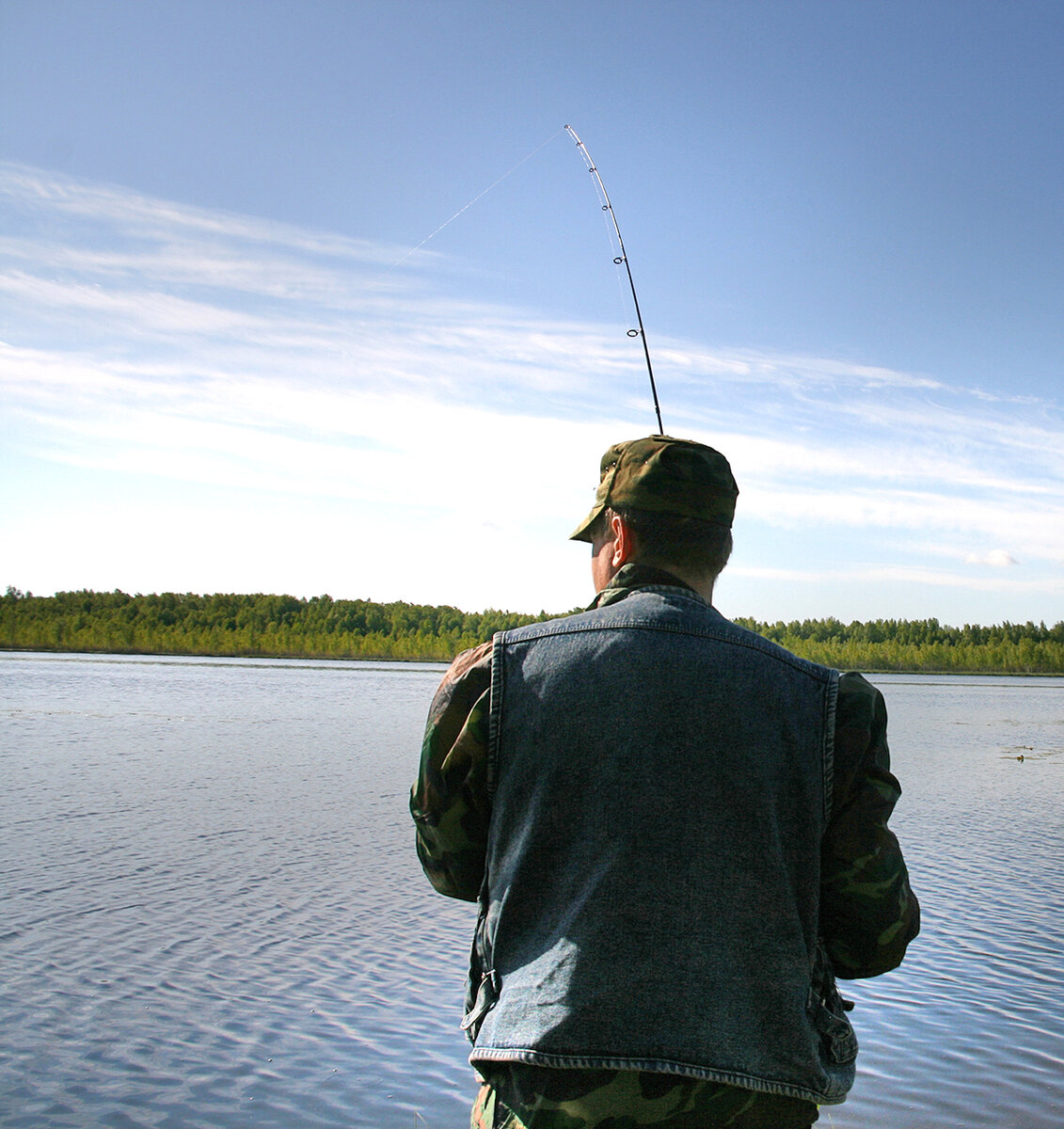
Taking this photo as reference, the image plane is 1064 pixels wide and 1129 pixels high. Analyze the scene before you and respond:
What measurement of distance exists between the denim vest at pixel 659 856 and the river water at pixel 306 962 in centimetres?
275

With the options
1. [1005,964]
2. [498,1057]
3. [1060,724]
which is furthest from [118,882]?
[1060,724]

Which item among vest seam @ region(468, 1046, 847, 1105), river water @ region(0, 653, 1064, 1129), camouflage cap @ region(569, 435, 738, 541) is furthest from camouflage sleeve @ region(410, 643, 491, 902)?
river water @ region(0, 653, 1064, 1129)

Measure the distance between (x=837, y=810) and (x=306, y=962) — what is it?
4.89m

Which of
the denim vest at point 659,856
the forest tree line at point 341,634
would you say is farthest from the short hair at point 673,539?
the forest tree line at point 341,634

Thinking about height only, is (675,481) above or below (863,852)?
above

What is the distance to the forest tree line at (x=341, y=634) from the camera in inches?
3883

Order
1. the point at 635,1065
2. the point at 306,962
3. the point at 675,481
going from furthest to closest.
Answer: the point at 306,962, the point at 675,481, the point at 635,1065

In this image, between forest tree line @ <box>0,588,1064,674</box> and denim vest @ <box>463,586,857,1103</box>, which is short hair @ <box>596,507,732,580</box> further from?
forest tree line @ <box>0,588,1064,674</box>

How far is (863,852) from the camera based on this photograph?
182 centimetres

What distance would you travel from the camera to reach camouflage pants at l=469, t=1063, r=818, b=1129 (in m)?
1.64

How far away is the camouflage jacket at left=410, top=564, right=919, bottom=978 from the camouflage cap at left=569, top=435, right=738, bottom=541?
5.1 inches

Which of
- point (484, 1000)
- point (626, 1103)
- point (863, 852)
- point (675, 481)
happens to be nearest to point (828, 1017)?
point (863, 852)

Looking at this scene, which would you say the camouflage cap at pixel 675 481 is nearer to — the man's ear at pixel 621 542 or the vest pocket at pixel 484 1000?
the man's ear at pixel 621 542

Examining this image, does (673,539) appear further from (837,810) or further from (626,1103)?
(626,1103)
